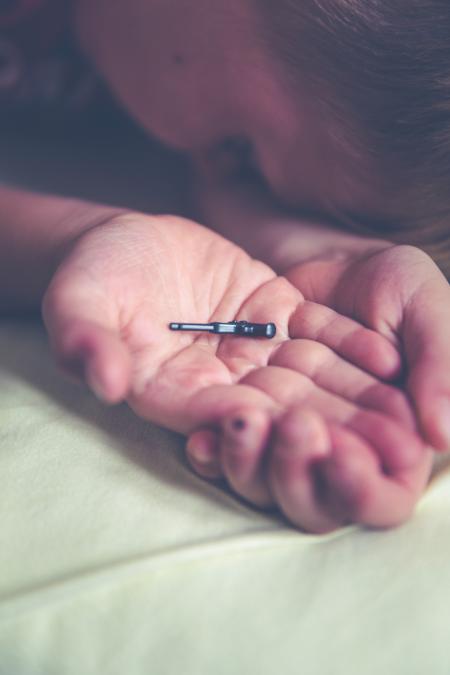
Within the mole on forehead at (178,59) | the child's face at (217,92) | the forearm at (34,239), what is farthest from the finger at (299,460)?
the mole on forehead at (178,59)

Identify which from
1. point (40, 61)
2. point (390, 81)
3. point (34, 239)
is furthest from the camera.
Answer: point (40, 61)

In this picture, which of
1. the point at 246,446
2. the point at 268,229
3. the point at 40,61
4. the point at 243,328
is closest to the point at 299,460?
the point at 246,446

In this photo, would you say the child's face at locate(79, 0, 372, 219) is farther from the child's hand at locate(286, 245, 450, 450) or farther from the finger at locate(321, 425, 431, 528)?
the finger at locate(321, 425, 431, 528)

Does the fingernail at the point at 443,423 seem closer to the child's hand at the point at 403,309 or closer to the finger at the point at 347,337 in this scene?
the child's hand at the point at 403,309

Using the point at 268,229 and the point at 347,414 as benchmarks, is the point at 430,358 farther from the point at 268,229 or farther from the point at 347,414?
the point at 268,229

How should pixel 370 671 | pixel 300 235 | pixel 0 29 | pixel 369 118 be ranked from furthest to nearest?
pixel 0 29, pixel 300 235, pixel 369 118, pixel 370 671

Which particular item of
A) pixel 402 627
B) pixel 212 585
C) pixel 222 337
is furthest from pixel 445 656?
pixel 222 337

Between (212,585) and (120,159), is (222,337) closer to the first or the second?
(212,585)
